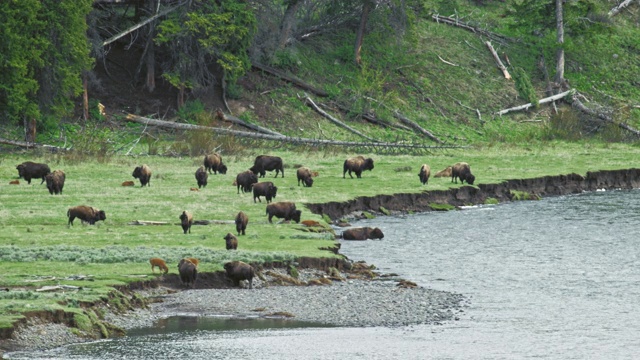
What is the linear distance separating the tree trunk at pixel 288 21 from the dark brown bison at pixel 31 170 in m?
35.8

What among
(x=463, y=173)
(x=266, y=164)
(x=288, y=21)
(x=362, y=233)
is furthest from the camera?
(x=288, y=21)

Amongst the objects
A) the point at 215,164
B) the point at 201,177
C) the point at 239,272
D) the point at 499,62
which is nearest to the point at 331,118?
the point at 499,62

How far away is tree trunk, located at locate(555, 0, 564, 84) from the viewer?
8781cm

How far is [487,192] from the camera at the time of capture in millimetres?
51281

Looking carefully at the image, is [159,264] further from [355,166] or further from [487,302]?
[355,166]

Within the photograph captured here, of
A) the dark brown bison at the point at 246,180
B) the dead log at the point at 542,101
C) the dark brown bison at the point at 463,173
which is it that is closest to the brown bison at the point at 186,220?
the dark brown bison at the point at 246,180

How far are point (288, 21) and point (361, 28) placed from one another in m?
6.23

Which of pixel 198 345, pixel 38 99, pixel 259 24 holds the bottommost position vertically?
pixel 198 345

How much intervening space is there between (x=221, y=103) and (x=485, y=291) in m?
45.5

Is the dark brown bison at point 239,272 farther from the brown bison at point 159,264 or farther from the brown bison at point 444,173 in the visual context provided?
the brown bison at point 444,173

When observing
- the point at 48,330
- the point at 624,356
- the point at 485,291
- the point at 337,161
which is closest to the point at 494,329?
the point at 624,356

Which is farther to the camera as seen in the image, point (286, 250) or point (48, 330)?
point (286, 250)

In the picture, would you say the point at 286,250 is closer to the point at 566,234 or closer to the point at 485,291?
the point at 485,291

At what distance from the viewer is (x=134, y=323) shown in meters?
23.3
